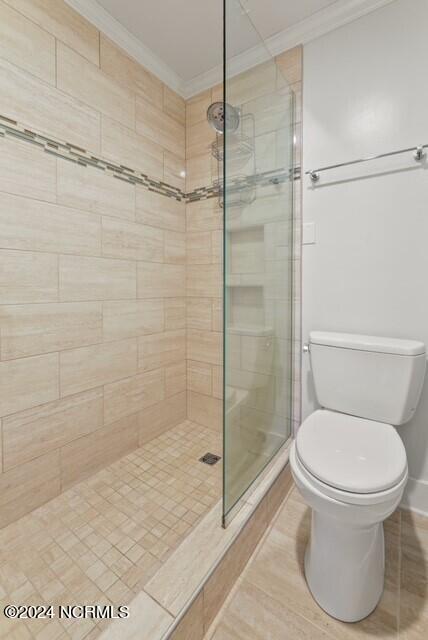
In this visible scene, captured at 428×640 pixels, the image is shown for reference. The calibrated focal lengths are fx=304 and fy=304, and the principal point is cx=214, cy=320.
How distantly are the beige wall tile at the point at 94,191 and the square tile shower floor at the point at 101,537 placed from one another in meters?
1.40

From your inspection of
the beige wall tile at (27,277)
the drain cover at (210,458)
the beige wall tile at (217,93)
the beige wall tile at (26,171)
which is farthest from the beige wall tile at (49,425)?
the beige wall tile at (217,93)

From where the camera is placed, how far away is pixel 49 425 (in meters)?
1.42

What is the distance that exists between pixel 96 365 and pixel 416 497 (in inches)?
66.5

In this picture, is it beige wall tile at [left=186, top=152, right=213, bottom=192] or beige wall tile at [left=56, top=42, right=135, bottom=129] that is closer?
beige wall tile at [left=56, top=42, right=135, bottom=129]

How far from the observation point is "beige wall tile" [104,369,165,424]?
1693mm

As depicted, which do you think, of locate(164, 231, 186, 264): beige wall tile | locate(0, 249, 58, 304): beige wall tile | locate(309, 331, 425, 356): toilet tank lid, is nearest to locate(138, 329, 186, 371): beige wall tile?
locate(164, 231, 186, 264): beige wall tile

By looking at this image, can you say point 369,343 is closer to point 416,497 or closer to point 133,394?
point 416,497

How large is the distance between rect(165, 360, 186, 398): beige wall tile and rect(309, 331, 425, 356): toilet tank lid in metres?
1.01

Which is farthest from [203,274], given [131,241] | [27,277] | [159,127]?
[27,277]

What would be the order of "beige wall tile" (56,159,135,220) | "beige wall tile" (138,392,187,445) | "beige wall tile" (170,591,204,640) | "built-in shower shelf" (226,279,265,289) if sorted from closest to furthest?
1. "beige wall tile" (170,591,204,640)
2. "built-in shower shelf" (226,279,265,289)
3. "beige wall tile" (56,159,135,220)
4. "beige wall tile" (138,392,187,445)

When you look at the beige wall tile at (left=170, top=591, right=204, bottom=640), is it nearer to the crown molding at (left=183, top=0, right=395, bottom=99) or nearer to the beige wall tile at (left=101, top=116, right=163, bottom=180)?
the crown molding at (left=183, top=0, right=395, bottom=99)

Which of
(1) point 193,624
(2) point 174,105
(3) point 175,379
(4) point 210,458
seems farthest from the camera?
(3) point 175,379

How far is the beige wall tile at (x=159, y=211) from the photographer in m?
1.83

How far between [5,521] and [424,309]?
2.03m
